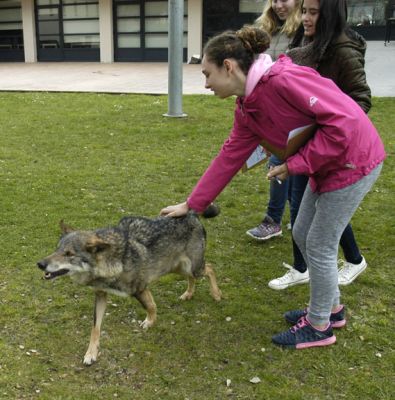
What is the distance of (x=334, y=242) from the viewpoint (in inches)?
129

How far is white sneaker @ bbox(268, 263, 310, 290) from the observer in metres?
4.50

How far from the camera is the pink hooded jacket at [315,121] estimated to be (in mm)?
2871

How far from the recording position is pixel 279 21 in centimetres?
474

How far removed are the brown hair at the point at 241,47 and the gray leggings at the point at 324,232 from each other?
3.22 feet

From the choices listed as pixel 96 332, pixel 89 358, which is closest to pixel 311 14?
pixel 96 332

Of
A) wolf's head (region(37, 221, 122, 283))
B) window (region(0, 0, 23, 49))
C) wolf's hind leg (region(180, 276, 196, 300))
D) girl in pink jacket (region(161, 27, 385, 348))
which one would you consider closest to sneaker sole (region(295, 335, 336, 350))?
girl in pink jacket (region(161, 27, 385, 348))

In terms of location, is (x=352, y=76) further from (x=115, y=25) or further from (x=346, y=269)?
(x=115, y=25)

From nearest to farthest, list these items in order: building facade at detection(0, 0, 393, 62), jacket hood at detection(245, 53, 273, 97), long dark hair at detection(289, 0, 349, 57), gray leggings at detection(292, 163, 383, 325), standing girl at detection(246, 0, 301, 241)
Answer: jacket hood at detection(245, 53, 273, 97) < gray leggings at detection(292, 163, 383, 325) < long dark hair at detection(289, 0, 349, 57) < standing girl at detection(246, 0, 301, 241) < building facade at detection(0, 0, 393, 62)

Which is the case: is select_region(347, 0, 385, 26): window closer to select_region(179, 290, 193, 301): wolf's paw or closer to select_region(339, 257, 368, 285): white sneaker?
select_region(339, 257, 368, 285): white sneaker

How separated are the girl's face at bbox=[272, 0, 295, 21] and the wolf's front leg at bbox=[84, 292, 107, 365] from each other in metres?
2.93

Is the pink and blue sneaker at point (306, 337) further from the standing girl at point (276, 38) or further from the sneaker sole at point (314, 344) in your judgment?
the standing girl at point (276, 38)

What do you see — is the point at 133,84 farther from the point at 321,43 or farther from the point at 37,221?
the point at 321,43

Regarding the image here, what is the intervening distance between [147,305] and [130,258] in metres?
0.41

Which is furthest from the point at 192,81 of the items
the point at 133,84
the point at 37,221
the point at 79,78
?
the point at 37,221
